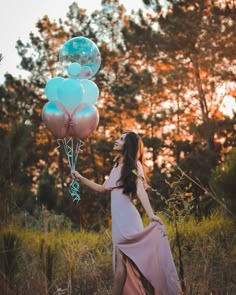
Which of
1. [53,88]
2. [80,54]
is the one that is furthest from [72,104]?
[80,54]

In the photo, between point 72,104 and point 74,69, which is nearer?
point 72,104

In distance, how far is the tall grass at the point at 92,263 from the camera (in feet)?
12.4

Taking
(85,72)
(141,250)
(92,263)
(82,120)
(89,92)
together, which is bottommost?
(92,263)

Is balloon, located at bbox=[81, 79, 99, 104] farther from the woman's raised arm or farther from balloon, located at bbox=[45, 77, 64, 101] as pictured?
the woman's raised arm

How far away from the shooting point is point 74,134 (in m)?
4.85

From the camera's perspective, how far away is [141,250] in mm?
4129

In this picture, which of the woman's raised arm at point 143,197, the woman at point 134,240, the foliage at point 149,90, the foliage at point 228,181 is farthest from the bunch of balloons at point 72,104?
the foliage at point 149,90

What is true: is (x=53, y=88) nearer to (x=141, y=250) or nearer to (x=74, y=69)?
(x=74, y=69)

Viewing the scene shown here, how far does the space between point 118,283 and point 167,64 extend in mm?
15236

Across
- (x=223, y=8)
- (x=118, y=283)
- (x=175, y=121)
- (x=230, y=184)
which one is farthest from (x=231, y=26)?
(x=118, y=283)

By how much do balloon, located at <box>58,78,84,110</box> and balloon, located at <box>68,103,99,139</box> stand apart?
0.24ft

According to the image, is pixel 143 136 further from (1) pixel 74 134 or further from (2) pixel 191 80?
(1) pixel 74 134

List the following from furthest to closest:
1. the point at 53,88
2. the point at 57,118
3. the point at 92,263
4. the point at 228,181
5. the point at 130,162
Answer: the point at 92,263 → the point at 228,181 → the point at 53,88 → the point at 57,118 → the point at 130,162

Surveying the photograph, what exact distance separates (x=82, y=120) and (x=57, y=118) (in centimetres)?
22
